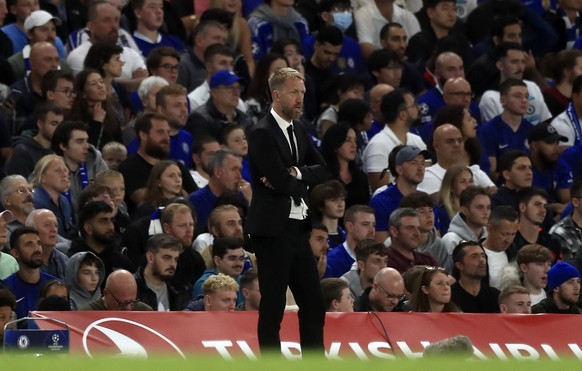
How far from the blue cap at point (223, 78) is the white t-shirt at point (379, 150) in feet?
5.14

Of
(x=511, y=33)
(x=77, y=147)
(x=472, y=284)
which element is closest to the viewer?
(x=472, y=284)

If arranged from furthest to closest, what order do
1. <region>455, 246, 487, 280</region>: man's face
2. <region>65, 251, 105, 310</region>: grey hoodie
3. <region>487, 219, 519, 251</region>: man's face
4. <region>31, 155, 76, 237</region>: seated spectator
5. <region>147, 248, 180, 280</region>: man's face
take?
<region>487, 219, 519, 251</region>: man's face < <region>31, 155, 76, 237</region>: seated spectator < <region>455, 246, 487, 280</region>: man's face < <region>147, 248, 180, 280</region>: man's face < <region>65, 251, 105, 310</region>: grey hoodie

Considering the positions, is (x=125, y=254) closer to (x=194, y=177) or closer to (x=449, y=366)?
(x=194, y=177)

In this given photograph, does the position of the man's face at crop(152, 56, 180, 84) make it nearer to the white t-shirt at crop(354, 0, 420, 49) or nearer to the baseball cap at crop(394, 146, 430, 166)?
the baseball cap at crop(394, 146, 430, 166)

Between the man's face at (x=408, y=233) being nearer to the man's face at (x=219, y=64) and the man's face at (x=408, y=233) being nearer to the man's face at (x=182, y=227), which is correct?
the man's face at (x=182, y=227)

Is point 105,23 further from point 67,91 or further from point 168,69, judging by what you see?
point 67,91

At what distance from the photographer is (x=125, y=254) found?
1423cm

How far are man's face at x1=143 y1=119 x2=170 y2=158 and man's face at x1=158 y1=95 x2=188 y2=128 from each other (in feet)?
1.87

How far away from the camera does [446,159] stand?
669 inches

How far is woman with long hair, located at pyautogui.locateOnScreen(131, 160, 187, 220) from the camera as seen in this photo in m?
Answer: 14.9

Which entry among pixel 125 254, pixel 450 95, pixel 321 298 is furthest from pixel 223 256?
pixel 450 95

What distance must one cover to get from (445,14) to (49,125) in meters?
6.93

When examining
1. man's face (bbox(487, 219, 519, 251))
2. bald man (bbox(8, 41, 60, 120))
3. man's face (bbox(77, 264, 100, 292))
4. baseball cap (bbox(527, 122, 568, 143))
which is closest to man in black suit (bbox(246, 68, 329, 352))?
man's face (bbox(77, 264, 100, 292))

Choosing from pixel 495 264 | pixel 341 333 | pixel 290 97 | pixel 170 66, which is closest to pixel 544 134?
pixel 495 264
